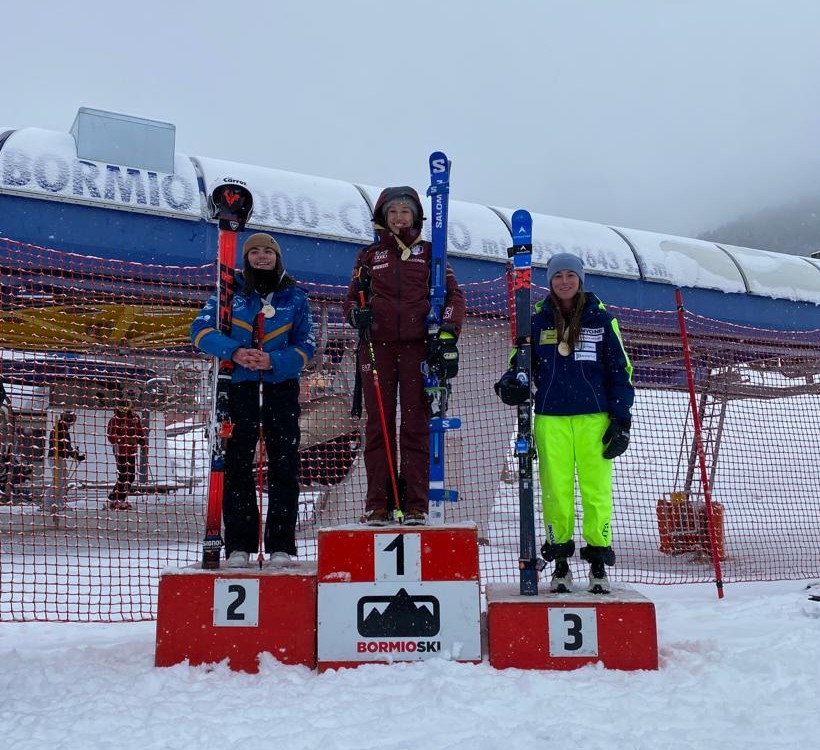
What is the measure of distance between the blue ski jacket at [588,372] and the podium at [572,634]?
876 mm

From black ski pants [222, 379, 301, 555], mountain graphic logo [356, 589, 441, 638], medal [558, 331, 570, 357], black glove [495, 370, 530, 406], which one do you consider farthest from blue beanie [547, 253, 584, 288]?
mountain graphic logo [356, 589, 441, 638]

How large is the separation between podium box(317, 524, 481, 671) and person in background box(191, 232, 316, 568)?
45cm

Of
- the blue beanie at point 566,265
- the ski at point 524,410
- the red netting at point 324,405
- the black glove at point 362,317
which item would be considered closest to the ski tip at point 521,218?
the ski at point 524,410

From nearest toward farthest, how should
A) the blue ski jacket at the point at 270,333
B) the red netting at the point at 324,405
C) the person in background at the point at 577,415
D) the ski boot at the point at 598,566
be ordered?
the ski boot at the point at 598,566, the person in background at the point at 577,415, the blue ski jacket at the point at 270,333, the red netting at the point at 324,405

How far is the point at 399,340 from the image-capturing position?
11.8 feet

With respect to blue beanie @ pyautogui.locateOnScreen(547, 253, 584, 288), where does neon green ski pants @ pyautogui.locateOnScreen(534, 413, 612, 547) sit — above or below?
below

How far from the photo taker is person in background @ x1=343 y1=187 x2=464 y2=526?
3465mm

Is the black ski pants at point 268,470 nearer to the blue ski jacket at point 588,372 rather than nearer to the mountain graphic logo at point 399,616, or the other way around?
the mountain graphic logo at point 399,616

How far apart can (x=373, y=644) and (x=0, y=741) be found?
1.33m

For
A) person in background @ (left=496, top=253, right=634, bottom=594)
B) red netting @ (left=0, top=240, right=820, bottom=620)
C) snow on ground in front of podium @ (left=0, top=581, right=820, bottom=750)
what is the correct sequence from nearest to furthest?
1. snow on ground in front of podium @ (left=0, top=581, right=820, bottom=750)
2. person in background @ (left=496, top=253, right=634, bottom=594)
3. red netting @ (left=0, top=240, right=820, bottom=620)

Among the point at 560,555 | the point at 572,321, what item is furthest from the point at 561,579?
the point at 572,321

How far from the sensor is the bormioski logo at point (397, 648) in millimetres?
2934

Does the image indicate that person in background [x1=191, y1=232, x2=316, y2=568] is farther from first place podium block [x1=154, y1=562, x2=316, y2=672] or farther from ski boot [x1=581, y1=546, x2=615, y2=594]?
ski boot [x1=581, y1=546, x2=615, y2=594]

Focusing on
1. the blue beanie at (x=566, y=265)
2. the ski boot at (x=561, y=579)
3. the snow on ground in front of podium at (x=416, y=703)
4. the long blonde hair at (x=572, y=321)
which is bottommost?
the snow on ground in front of podium at (x=416, y=703)
